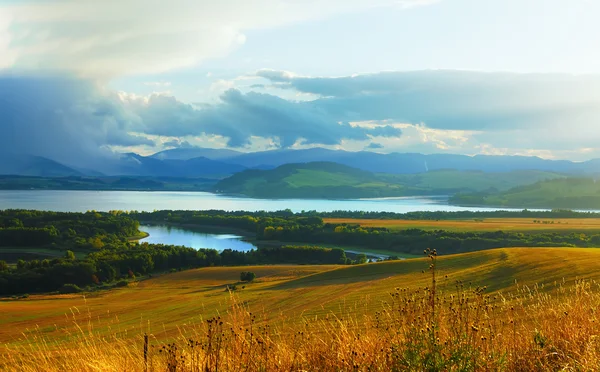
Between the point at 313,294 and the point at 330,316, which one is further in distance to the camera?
the point at 313,294

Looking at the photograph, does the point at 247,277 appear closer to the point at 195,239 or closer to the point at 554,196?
the point at 195,239

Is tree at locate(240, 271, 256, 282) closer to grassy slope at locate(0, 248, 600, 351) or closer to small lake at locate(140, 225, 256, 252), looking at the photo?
grassy slope at locate(0, 248, 600, 351)

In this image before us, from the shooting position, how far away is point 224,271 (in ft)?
193

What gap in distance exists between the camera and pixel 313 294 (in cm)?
3203

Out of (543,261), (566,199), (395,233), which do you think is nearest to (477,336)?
(543,261)

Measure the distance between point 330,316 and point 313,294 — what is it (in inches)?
588

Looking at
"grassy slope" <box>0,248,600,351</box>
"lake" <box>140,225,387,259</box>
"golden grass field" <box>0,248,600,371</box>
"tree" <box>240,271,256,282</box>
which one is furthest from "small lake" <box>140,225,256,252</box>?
"grassy slope" <box>0,248,600,351</box>

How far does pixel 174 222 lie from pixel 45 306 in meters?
95.1

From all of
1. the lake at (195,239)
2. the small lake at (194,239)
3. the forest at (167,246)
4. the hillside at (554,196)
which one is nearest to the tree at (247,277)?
the forest at (167,246)

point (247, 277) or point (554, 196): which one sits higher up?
point (554, 196)

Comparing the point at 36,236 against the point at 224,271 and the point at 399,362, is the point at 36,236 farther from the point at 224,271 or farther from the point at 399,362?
the point at 399,362

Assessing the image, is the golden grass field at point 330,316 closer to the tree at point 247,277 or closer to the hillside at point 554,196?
the tree at point 247,277

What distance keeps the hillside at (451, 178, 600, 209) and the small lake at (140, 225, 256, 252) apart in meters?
107

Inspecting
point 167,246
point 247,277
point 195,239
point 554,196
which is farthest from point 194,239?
point 554,196
